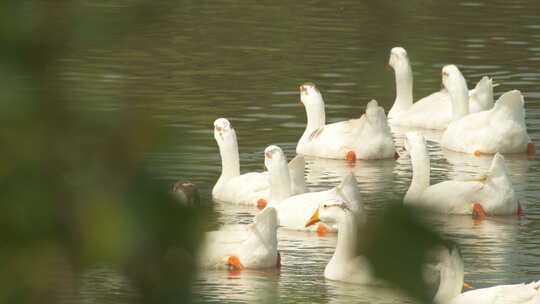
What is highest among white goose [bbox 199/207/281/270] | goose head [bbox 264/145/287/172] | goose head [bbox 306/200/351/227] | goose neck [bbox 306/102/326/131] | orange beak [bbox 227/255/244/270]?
goose neck [bbox 306/102/326/131]

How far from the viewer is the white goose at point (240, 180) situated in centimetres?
1446

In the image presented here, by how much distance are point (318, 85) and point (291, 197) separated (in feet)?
26.4

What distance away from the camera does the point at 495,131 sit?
17.6 meters

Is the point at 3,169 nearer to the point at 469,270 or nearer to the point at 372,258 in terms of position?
the point at 372,258

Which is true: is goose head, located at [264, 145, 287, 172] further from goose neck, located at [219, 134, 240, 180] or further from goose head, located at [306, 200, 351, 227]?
goose head, located at [306, 200, 351, 227]

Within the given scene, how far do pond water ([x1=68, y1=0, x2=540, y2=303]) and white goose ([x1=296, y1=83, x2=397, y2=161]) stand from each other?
0.21 meters

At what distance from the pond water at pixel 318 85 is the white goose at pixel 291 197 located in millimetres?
211

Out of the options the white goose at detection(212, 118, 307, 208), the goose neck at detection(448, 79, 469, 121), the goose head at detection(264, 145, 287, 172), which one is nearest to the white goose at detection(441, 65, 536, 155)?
the goose neck at detection(448, 79, 469, 121)

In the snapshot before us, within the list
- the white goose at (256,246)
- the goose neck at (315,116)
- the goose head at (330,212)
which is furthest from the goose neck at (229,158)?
the goose neck at (315,116)

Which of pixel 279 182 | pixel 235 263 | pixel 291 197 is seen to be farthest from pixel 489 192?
pixel 235 263

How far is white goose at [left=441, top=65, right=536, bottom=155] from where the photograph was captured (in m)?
17.0

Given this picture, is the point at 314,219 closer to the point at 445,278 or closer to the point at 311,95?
the point at 311,95

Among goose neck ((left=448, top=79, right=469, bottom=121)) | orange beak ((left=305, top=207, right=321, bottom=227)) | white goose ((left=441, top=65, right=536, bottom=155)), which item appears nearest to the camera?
orange beak ((left=305, top=207, right=321, bottom=227))

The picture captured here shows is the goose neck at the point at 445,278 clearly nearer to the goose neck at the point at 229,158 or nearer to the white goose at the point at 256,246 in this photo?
the white goose at the point at 256,246
